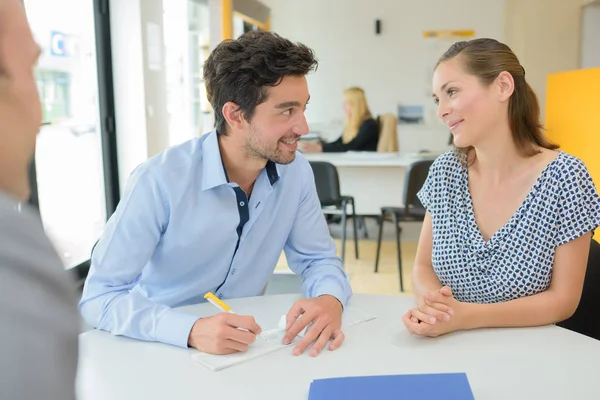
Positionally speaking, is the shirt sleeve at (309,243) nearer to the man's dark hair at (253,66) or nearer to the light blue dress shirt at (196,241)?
the light blue dress shirt at (196,241)

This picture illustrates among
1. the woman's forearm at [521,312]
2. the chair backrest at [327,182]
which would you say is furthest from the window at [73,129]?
the woman's forearm at [521,312]

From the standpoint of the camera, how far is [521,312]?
1.28m

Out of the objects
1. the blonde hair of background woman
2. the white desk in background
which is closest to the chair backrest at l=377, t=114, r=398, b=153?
the blonde hair of background woman

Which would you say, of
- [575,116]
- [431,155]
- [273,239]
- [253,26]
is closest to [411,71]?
[253,26]

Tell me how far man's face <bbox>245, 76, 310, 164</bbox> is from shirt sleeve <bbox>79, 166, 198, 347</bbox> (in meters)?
0.30

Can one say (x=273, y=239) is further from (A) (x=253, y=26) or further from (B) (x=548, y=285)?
(A) (x=253, y=26)

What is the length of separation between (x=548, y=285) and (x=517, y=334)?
0.89 ft

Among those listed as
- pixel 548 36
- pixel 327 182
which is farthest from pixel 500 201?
pixel 548 36

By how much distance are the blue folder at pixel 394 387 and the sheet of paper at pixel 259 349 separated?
0.64 ft

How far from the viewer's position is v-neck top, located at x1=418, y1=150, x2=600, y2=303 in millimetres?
1419

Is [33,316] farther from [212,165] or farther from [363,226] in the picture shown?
[363,226]

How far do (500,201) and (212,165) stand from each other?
0.78 meters

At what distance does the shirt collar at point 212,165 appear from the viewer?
4.84ft

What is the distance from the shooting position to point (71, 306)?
1.16ft
